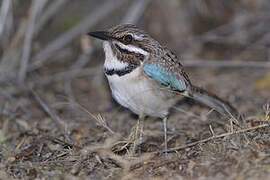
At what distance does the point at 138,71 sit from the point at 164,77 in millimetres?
275

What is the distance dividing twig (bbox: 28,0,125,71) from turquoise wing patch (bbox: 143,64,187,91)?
98.5 inches

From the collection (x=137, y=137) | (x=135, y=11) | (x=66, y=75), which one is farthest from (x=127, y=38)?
(x=135, y=11)

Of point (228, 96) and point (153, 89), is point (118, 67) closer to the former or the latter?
point (153, 89)

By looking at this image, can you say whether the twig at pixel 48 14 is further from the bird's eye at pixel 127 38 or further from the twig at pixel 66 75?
the bird's eye at pixel 127 38

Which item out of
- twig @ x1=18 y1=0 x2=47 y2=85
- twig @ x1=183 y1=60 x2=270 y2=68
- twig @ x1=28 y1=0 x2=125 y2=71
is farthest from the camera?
twig @ x1=28 y1=0 x2=125 y2=71

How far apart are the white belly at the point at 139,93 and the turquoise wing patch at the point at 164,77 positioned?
0.21ft

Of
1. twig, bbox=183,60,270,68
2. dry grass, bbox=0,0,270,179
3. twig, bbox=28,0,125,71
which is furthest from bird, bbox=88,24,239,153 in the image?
twig, bbox=28,0,125,71

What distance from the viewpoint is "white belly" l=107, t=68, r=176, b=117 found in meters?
4.97

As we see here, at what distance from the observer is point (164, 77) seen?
17.0ft

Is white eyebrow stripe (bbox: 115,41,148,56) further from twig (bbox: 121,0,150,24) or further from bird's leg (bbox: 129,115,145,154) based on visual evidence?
twig (bbox: 121,0,150,24)

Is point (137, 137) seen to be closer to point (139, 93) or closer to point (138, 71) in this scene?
point (139, 93)

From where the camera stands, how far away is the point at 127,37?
5.07 metres

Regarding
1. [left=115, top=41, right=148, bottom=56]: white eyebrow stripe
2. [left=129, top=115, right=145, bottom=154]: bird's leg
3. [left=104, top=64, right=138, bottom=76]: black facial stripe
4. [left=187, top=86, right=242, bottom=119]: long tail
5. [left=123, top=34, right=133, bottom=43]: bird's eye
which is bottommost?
[left=129, top=115, right=145, bottom=154]: bird's leg

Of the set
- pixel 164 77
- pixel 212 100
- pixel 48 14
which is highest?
pixel 48 14
